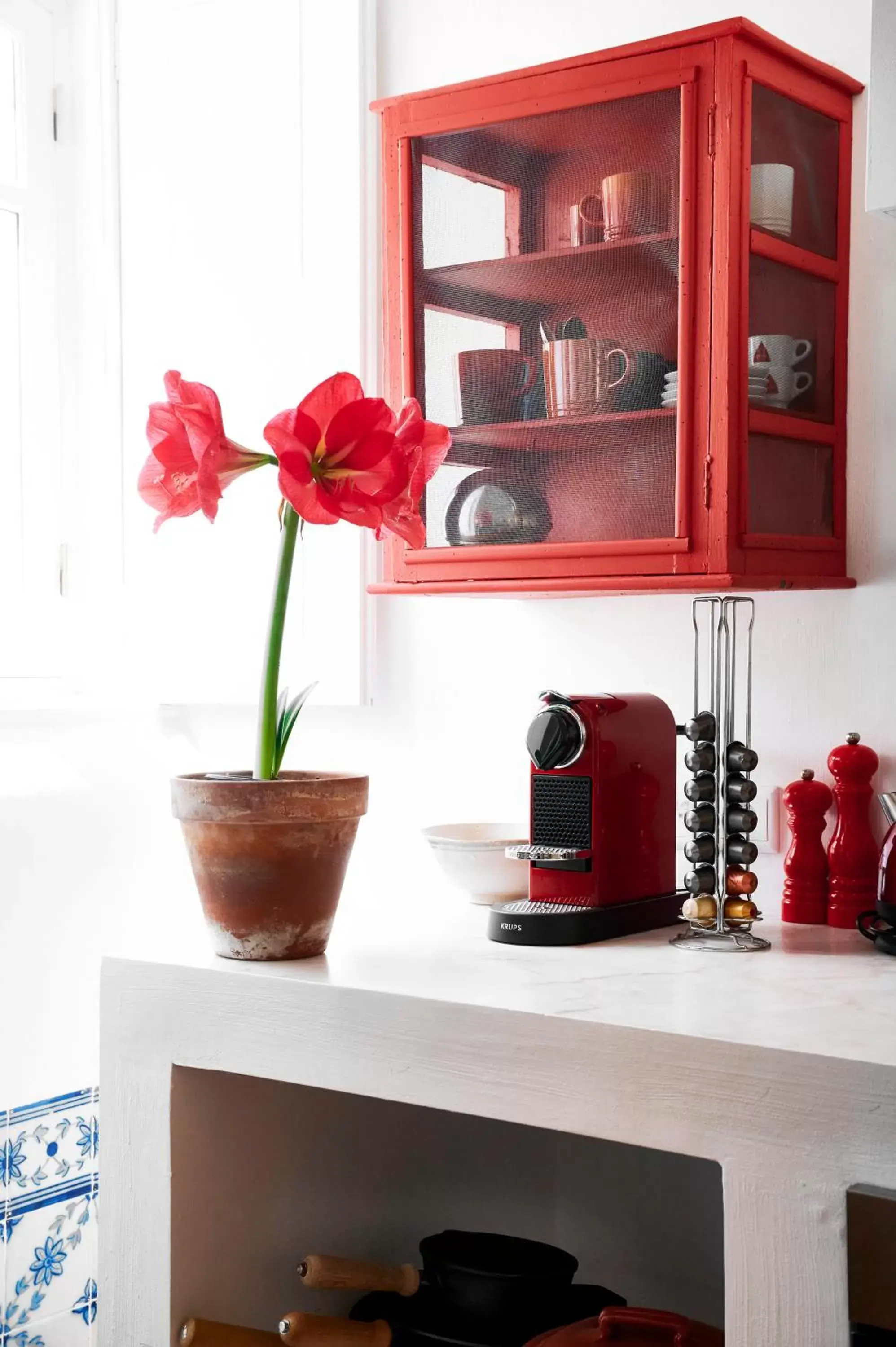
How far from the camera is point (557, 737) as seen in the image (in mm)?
1894

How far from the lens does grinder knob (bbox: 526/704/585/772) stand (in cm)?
189

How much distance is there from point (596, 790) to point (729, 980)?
316 mm

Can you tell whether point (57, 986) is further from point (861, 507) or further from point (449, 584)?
point (861, 507)

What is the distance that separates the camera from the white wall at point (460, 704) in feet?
6.71

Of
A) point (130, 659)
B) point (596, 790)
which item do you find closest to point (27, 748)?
point (130, 659)

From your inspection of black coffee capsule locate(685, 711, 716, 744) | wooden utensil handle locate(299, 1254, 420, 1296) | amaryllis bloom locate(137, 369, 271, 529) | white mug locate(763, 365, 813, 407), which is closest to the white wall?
white mug locate(763, 365, 813, 407)

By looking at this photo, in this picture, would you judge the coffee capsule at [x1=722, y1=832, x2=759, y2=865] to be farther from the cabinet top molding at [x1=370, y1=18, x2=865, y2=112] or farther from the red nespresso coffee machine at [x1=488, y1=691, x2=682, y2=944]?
the cabinet top molding at [x1=370, y1=18, x2=865, y2=112]

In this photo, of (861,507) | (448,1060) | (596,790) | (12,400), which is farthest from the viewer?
(12,400)

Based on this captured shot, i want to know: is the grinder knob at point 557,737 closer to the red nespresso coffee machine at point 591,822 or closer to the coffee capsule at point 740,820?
the red nespresso coffee machine at point 591,822

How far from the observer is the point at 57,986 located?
2428 mm

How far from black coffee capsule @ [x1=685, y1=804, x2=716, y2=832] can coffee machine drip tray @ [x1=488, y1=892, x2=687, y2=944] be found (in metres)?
0.13

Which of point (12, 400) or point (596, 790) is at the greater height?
point (12, 400)

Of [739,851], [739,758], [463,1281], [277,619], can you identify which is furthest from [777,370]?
[463,1281]

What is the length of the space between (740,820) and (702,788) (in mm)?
67
